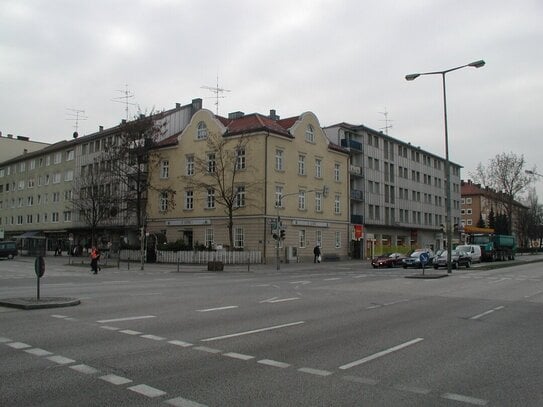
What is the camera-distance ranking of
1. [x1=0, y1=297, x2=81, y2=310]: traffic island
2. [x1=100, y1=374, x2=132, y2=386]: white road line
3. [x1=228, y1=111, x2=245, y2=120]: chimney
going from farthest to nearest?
[x1=228, y1=111, x2=245, y2=120]: chimney
[x1=0, y1=297, x2=81, y2=310]: traffic island
[x1=100, y1=374, x2=132, y2=386]: white road line

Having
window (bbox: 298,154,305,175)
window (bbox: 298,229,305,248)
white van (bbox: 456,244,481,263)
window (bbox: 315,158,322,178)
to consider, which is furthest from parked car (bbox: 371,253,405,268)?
window (bbox: 315,158,322,178)

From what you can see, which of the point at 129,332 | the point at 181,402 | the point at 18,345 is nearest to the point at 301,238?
the point at 129,332

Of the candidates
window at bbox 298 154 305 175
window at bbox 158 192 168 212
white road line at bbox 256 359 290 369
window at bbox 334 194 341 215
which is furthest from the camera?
window at bbox 334 194 341 215

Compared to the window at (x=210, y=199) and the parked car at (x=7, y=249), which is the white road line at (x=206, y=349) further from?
the parked car at (x=7, y=249)

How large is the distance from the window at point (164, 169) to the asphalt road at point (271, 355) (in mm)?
41267

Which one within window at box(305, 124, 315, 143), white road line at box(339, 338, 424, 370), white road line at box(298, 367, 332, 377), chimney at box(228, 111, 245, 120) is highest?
chimney at box(228, 111, 245, 120)

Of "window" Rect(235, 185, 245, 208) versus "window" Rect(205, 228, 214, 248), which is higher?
→ "window" Rect(235, 185, 245, 208)

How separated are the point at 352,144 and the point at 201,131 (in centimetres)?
1961

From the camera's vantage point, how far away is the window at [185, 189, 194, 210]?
5122 cm

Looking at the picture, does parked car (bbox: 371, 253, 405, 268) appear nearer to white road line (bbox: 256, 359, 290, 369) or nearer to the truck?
the truck

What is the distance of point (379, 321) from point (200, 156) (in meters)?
41.4

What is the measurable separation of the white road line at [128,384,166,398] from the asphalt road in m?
0.01

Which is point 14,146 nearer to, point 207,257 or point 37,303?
point 207,257

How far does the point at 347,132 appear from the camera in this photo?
6228cm
